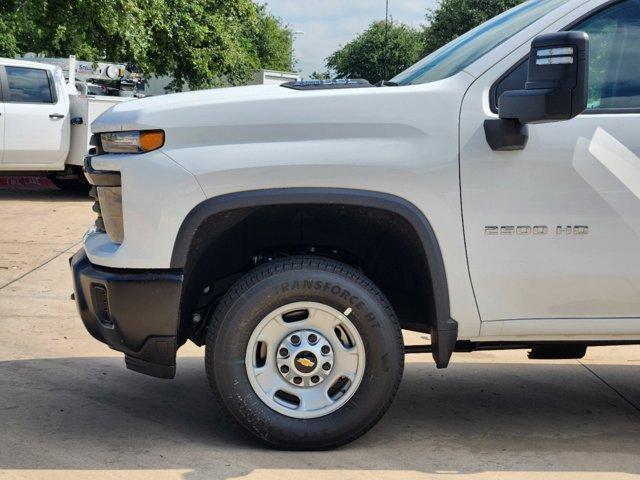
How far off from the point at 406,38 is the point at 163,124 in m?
75.0

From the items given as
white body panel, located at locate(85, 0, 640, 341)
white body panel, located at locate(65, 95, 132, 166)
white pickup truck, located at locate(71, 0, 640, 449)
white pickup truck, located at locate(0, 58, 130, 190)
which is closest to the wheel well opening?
white pickup truck, located at locate(71, 0, 640, 449)

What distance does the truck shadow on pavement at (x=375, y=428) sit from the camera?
168 inches

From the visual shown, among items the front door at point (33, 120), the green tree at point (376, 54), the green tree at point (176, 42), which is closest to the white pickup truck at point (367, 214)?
the front door at point (33, 120)

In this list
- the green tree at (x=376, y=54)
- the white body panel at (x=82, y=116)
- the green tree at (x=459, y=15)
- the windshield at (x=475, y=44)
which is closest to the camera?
the windshield at (x=475, y=44)

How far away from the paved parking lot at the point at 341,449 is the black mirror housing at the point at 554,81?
1.39 meters

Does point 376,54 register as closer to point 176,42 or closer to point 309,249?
point 176,42

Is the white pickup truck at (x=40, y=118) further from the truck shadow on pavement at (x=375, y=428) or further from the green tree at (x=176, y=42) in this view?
the truck shadow on pavement at (x=375, y=428)

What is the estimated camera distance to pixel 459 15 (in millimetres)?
55594

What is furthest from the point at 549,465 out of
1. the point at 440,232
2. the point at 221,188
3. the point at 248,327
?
Result: the point at 221,188

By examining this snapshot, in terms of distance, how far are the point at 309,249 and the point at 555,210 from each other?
105cm

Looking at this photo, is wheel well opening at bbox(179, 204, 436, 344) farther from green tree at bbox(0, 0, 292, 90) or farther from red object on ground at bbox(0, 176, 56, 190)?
green tree at bbox(0, 0, 292, 90)

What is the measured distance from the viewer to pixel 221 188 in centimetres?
414

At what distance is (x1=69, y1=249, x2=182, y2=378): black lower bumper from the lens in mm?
4176

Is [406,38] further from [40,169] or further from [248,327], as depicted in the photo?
[248,327]
